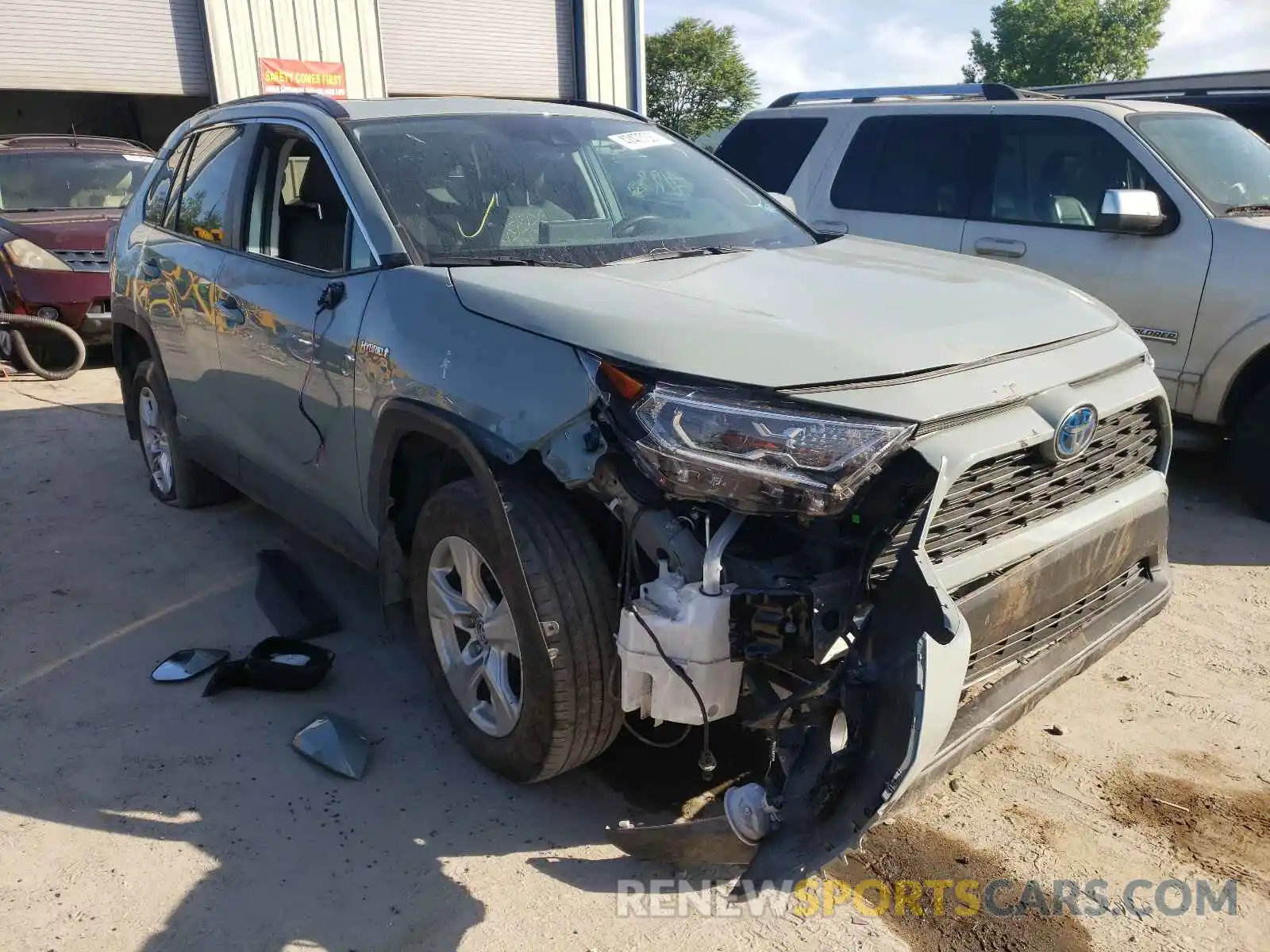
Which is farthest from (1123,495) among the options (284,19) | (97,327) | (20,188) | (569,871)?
(284,19)

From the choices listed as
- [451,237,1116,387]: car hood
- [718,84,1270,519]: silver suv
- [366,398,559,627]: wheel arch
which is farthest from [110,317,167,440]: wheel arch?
[718,84,1270,519]: silver suv

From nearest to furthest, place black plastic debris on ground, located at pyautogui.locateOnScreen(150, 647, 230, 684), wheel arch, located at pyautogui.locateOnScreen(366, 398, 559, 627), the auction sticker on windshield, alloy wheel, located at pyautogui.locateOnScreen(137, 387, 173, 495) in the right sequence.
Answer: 1. wheel arch, located at pyautogui.locateOnScreen(366, 398, 559, 627)
2. black plastic debris on ground, located at pyautogui.locateOnScreen(150, 647, 230, 684)
3. the auction sticker on windshield
4. alloy wheel, located at pyautogui.locateOnScreen(137, 387, 173, 495)

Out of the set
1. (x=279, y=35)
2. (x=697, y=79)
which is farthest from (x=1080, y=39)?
(x=279, y=35)

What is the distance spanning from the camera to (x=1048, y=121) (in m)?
5.74

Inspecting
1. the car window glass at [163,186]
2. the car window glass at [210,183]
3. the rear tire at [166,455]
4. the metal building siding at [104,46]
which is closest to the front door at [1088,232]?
the car window glass at [210,183]

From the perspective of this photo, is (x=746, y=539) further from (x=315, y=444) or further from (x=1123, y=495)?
(x=315, y=444)

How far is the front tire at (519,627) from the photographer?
252 centimetres

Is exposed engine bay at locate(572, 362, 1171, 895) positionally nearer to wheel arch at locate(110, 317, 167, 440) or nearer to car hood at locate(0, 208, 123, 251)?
wheel arch at locate(110, 317, 167, 440)

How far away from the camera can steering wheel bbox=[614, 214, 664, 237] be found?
3475 mm

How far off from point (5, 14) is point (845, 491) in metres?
17.9

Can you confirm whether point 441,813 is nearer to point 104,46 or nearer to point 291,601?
point 291,601

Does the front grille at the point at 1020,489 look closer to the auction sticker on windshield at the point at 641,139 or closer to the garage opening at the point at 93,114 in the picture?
the auction sticker on windshield at the point at 641,139

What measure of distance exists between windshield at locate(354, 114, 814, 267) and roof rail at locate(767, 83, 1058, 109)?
2917mm

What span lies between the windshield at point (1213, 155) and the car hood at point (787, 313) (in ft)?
8.71
